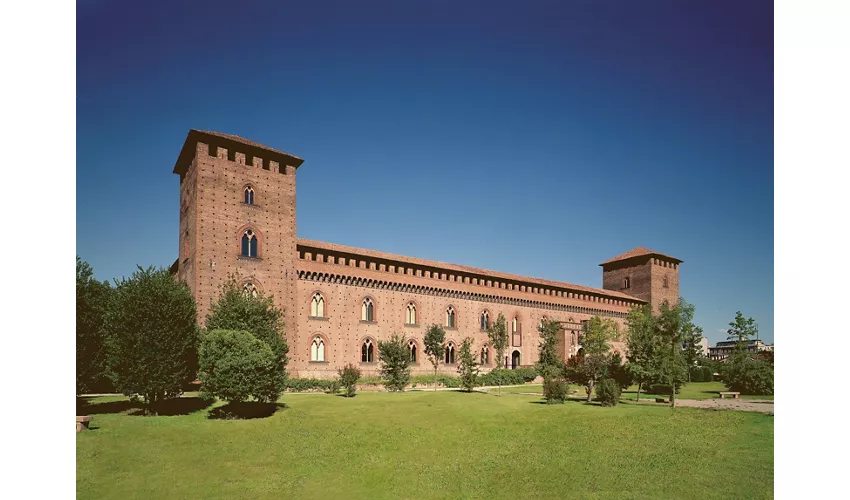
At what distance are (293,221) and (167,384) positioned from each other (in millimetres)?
11256

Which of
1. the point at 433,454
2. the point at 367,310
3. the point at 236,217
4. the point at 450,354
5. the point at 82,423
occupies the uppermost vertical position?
the point at 236,217

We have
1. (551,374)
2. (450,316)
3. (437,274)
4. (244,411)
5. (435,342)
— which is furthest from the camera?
(450,316)

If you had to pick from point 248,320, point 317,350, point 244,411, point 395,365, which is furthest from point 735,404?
point 317,350

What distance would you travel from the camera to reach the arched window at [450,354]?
34334mm

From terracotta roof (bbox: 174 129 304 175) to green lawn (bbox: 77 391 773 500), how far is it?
1249 cm

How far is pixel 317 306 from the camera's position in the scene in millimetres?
28844

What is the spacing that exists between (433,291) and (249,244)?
1293 centimetres

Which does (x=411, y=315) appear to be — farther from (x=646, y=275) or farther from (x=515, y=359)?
(x=646, y=275)

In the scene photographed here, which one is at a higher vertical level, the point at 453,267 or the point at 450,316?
the point at 453,267

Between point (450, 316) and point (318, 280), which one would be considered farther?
point (450, 316)

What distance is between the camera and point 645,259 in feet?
154

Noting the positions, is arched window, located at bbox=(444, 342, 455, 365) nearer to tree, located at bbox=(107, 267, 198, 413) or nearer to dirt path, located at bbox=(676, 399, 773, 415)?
dirt path, located at bbox=(676, 399, 773, 415)

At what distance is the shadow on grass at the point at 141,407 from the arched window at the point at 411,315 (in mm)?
14742
